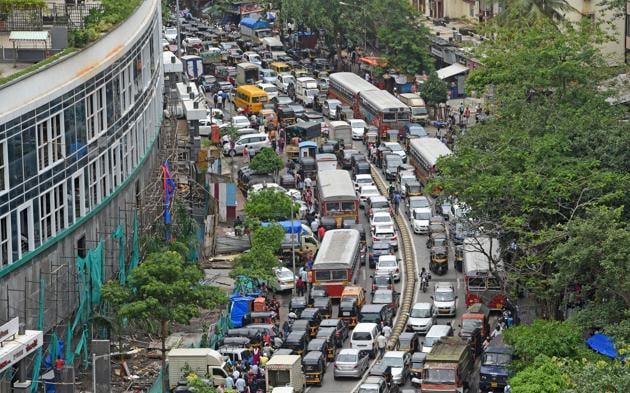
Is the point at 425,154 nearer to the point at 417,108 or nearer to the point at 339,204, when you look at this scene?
the point at 339,204

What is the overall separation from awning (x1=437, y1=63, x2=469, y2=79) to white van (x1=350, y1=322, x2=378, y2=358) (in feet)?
184

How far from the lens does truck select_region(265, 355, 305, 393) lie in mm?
60969

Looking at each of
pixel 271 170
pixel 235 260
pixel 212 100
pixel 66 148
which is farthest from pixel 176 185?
pixel 212 100

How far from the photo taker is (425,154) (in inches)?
3639

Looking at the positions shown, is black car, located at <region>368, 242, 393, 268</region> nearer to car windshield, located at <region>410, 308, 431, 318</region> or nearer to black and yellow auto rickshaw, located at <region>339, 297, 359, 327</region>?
black and yellow auto rickshaw, located at <region>339, 297, 359, 327</region>

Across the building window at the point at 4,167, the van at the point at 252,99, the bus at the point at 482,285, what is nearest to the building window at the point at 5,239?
the building window at the point at 4,167

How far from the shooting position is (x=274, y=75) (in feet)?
425

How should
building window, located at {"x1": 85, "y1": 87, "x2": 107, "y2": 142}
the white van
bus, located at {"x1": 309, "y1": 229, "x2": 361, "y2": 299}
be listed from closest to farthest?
building window, located at {"x1": 85, "y1": 87, "x2": 107, "y2": 142}, the white van, bus, located at {"x1": 309, "y1": 229, "x2": 361, "y2": 299}

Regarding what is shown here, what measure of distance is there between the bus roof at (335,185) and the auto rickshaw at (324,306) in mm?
14143

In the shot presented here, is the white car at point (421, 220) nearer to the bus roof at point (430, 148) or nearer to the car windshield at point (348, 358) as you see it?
the bus roof at point (430, 148)

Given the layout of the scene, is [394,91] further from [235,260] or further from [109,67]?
[109,67]

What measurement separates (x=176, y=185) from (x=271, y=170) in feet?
45.3

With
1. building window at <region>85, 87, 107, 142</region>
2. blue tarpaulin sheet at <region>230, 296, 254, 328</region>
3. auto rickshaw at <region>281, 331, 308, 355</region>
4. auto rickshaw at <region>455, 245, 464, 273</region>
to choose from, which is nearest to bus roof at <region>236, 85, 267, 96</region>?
auto rickshaw at <region>455, 245, 464, 273</region>

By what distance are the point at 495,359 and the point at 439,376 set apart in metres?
2.55
